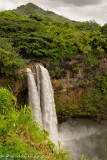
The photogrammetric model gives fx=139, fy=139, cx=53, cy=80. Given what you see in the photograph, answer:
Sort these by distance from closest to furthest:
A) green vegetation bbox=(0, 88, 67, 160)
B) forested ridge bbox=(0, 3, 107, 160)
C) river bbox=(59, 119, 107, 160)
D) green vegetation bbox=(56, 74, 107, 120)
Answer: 1. green vegetation bbox=(0, 88, 67, 160)
2. forested ridge bbox=(0, 3, 107, 160)
3. river bbox=(59, 119, 107, 160)
4. green vegetation bbox=(56, 74, 107, 120)

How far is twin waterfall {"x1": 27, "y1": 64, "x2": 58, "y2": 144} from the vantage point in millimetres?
8815

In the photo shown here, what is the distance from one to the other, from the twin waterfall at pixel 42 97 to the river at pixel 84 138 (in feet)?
9.28

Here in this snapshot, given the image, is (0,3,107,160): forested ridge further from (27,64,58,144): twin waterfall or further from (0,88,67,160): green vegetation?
(0,88,67,160): green vegetation

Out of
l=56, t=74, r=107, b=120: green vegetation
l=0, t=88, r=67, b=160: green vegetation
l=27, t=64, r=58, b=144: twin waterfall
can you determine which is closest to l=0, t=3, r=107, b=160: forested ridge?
l=56, t=74, r=107, b=120: green vegetation

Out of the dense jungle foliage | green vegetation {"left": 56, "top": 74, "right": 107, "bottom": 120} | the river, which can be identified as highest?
the dense jungle foliage

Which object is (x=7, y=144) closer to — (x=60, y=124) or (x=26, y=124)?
(x=26, y=124)

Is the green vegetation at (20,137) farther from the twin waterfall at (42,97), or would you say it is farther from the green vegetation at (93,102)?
the green vegetation at (93,102)

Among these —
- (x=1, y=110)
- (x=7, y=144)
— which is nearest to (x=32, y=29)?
(x=1, y=110)

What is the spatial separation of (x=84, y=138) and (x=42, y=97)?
258 inches

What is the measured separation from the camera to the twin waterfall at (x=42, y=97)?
8815mm

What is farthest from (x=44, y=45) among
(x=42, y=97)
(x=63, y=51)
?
(x=42, y=97)

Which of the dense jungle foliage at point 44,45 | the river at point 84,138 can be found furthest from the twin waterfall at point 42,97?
the river at point 84,138

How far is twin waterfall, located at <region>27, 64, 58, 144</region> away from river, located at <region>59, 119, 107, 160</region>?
2828mm

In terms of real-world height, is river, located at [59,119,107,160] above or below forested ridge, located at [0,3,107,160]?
below
